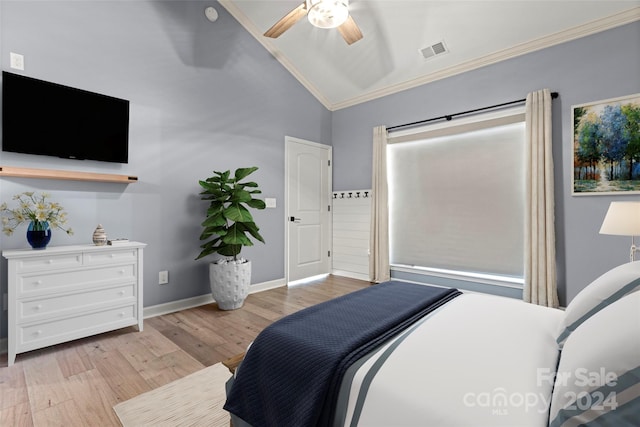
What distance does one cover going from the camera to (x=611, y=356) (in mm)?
711

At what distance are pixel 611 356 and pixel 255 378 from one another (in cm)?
110

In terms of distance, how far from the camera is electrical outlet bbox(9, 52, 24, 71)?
2393 millimetres

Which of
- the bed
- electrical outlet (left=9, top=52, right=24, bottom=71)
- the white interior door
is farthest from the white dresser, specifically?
the white interior door

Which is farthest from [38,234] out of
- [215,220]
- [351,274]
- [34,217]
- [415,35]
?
[415,35]

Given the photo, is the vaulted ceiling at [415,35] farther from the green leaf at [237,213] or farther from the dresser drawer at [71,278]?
the dresser drawer at [71,278]

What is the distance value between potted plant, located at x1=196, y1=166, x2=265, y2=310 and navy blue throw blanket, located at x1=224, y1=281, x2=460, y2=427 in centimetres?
189

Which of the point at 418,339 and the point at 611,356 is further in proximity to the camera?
the point at 418,339

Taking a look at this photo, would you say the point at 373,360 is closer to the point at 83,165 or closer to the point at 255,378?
the point at 255,378

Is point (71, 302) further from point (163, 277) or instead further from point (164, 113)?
point (164, 113)

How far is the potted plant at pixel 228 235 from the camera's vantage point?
3213 mm

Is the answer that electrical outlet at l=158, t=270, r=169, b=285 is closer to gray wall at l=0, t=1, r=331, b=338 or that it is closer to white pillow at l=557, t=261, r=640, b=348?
gray wall at l=0, t=1, r=331, b=338

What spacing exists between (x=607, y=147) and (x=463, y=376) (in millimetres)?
3208

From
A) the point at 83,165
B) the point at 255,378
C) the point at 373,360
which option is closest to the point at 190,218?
the point at 83,165

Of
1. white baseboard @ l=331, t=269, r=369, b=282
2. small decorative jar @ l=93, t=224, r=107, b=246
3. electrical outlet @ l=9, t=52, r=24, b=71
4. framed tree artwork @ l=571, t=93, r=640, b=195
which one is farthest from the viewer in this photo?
white baseboard @ l=331, t=269, r=369, b=282
